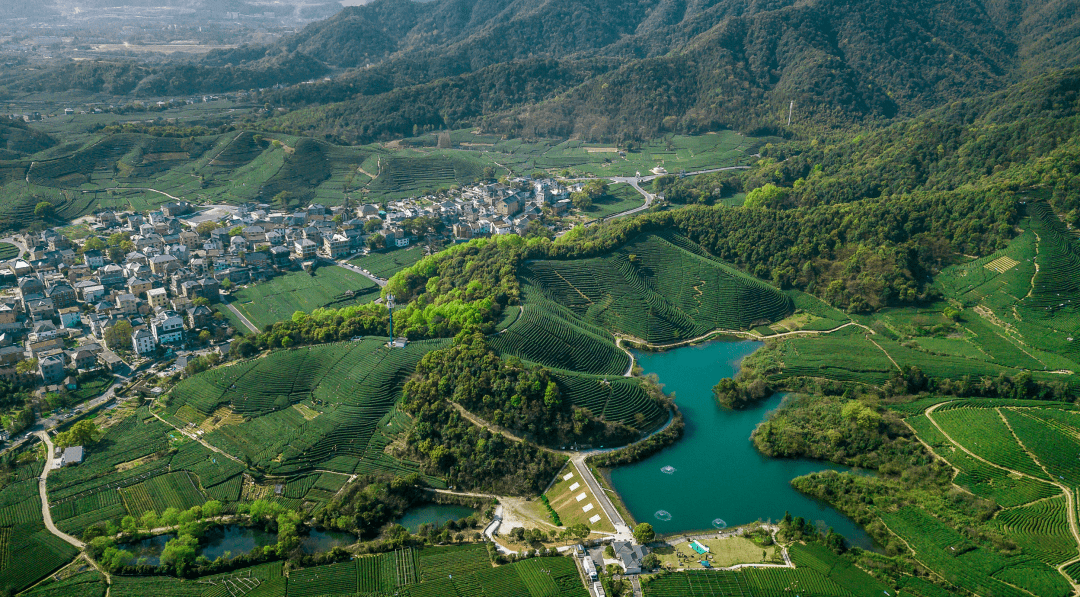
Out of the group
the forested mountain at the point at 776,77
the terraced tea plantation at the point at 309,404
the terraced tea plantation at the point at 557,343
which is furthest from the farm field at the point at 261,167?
the terraced tea plantation at the point at 309,404

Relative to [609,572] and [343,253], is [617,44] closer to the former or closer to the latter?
[343,253]

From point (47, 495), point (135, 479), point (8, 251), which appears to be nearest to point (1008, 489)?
point (135, 479)

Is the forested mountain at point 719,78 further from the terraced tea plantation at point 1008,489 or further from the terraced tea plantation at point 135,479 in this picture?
the terraced tea plantation at point 135,479

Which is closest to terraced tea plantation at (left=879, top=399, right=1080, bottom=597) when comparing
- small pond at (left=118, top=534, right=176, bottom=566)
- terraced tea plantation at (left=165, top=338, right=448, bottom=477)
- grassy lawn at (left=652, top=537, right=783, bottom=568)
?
grassy lawn at (left=652, top=537, right=783, bottom=568)

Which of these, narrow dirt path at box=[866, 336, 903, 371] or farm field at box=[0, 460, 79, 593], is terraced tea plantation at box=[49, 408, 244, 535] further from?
narrow dirt path at box=[866, 336, 903, 371]

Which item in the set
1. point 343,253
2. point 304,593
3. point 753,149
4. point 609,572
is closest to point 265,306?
point 343,253
